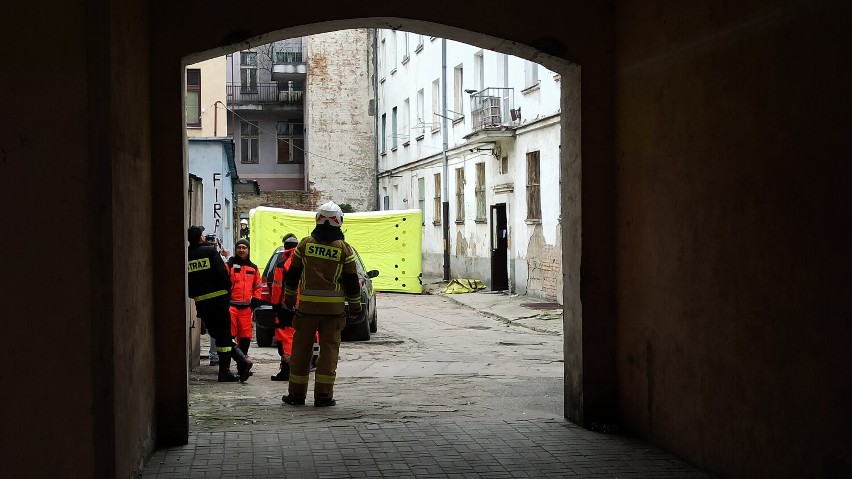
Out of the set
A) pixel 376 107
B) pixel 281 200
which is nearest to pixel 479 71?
pixel 376 107

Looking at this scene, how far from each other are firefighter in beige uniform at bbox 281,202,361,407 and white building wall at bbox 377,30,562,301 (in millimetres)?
13243

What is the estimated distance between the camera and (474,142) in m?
27.0

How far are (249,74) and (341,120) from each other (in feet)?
29.2

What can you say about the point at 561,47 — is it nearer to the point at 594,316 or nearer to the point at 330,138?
the point at 594,316

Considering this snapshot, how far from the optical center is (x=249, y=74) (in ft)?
167

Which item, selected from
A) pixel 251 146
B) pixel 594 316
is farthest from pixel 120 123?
pixel 251 146

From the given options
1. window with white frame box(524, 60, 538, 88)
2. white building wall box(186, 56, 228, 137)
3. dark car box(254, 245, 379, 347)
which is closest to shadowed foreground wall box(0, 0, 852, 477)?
dark car box(254, 245, 379, 347)

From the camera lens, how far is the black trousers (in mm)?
11000

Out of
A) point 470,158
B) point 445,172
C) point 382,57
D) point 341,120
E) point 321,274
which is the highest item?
point 382,57

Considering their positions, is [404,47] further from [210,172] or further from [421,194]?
[210,172]

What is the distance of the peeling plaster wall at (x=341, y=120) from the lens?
44.1m

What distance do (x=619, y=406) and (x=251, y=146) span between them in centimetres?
4376

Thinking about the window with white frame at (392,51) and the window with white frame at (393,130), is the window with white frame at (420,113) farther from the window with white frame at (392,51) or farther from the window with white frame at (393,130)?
the window with white frame at (393,130)

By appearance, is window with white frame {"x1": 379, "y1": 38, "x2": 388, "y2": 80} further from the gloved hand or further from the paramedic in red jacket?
the gloved hand
